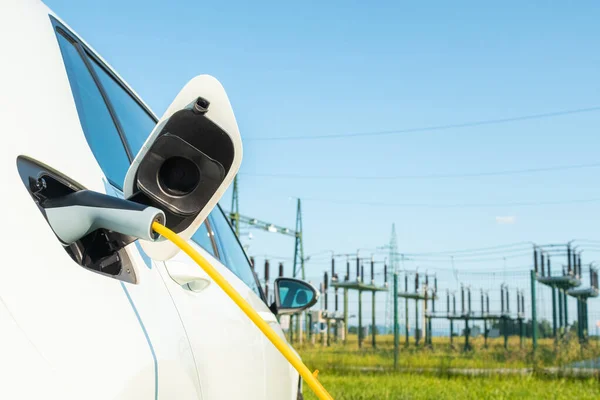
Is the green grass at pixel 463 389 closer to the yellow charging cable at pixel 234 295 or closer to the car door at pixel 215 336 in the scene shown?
the car door at pixel 215 336

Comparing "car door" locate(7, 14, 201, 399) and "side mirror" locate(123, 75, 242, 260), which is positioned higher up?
"side mirror" locate(123, 75, 242, 260)

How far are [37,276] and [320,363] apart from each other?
48.4 feet

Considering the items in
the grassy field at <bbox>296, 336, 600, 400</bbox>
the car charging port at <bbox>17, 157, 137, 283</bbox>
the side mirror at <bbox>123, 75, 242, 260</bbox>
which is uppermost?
the side mirror at <bbox>123, 75, 242, 260</bbox>

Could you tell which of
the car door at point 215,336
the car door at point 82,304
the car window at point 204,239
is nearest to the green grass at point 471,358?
the car window at point 204,239

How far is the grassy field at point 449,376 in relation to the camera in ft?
31.1

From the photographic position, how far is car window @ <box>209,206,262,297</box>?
274cm

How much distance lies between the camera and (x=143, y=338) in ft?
3.68

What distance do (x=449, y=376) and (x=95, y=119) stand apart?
12718 millimetres

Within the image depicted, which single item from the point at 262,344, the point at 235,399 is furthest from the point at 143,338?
the point at 262,344

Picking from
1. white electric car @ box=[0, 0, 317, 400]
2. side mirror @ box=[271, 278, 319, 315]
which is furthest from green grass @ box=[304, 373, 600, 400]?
white electric car @ box=[0, 0, 317, 400]

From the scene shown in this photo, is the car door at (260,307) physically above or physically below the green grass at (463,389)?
above

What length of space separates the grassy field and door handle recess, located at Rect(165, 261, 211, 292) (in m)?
7.48

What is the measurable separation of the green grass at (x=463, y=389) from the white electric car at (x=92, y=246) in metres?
7.40

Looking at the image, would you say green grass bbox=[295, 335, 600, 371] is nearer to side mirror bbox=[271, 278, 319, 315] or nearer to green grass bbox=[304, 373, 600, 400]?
green grass bbox=[304, 373, 600, 400]
